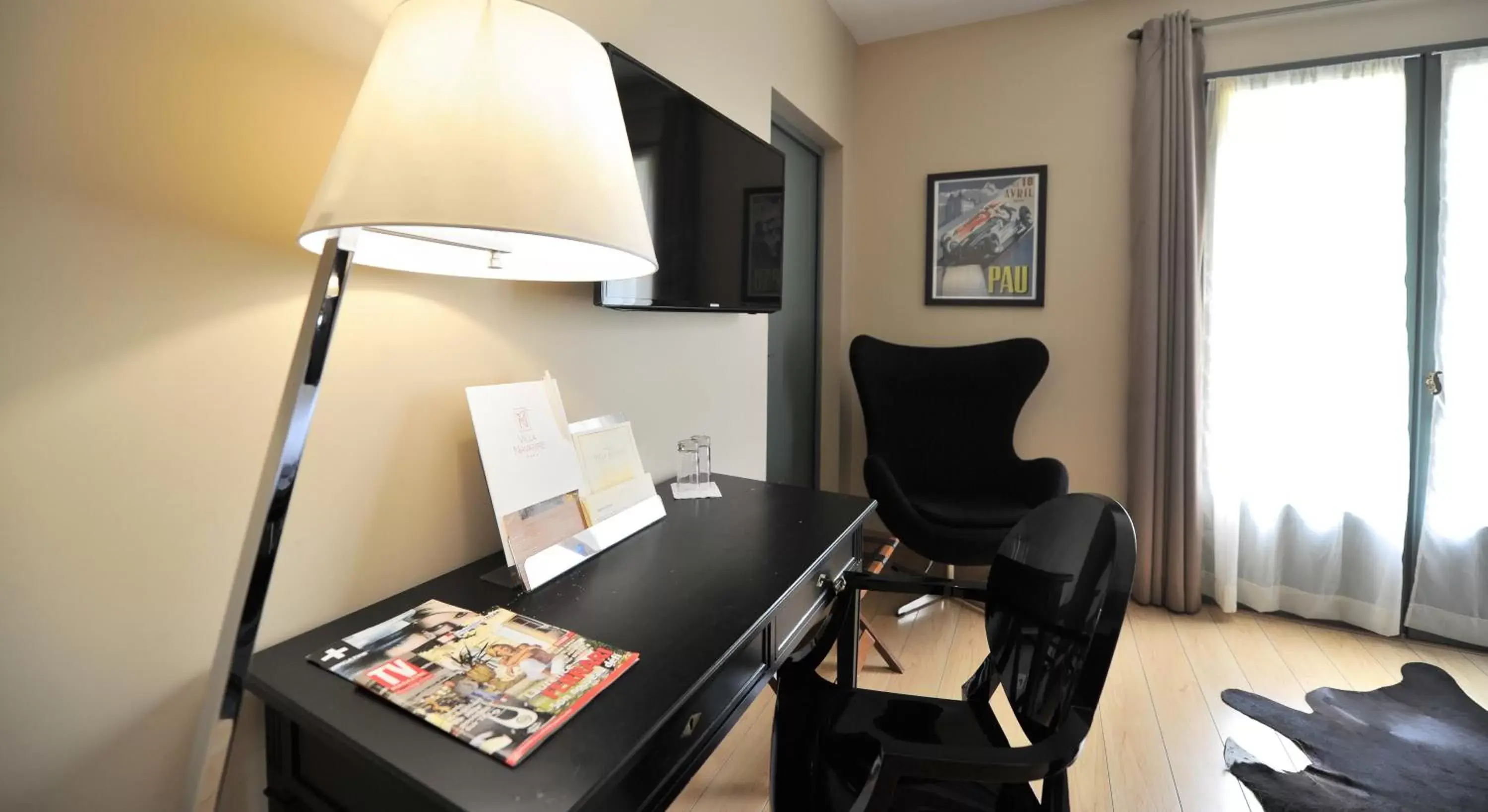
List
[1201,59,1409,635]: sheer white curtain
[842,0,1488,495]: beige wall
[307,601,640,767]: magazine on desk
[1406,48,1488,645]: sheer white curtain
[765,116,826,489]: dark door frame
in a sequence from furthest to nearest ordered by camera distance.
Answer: [765,116,826,489]: dark door frame
[842,0,1488,495]: beige wall
[1201,59,1409,635]: sheer white curtain
[1406,48,1488,645]: sheer white curtain
[307,601,640,767]: magazine on desk

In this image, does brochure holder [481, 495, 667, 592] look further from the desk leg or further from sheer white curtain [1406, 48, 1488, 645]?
sheer white curtain [1406, 48, 1488, 645]

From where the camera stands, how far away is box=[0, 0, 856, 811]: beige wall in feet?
2.18

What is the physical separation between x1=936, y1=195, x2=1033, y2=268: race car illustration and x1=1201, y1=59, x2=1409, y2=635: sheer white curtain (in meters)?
0.76

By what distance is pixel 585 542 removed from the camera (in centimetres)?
117

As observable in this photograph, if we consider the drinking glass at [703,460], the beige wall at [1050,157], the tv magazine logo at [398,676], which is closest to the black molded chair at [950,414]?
the beige wall at [1050,157]

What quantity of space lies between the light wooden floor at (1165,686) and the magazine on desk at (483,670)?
3.27ft

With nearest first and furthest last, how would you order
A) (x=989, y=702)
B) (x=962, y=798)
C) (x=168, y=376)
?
1. (x=168, y=376)
2. (x=962, y=798)
3. (x=989, y=702)

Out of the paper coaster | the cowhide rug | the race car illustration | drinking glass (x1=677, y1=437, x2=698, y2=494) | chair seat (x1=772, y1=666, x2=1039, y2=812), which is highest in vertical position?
the race car illustration

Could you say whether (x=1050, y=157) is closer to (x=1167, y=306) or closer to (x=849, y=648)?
(x=1167, y=306)

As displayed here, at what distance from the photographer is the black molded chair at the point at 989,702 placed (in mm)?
875

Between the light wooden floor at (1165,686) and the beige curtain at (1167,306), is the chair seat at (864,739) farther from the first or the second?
the beige curtain at (1167,306)

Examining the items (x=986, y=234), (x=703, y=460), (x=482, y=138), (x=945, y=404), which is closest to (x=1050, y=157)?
(x=986, y=234)

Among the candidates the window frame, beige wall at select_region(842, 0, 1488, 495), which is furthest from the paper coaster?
the window frame

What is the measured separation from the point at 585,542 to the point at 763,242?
1225 millimetres
